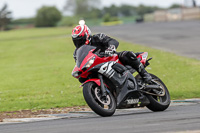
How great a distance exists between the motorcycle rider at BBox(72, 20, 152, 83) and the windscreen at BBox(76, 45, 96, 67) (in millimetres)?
284

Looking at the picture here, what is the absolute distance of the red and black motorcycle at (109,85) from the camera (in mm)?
7555

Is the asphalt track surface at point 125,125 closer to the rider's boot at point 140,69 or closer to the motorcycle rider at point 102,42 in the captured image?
the rider's boot at point 140,69

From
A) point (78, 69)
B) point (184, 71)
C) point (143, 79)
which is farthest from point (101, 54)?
point (184, 71)

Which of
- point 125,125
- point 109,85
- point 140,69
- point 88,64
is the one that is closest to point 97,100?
point 109,85

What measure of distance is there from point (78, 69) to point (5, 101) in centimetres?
462

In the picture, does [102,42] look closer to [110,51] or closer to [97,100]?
[110,51]

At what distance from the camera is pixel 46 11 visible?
12469 centimetres

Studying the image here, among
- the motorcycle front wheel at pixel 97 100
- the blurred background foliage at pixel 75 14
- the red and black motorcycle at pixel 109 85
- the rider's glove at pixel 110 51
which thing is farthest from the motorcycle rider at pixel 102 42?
the blurred background foliage at pixel 75 14

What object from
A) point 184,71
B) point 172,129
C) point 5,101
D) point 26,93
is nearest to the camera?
point 172,129

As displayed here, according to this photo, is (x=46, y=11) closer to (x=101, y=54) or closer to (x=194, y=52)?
(x=194, y=52)

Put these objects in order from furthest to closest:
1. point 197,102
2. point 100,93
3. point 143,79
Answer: point 197,102
point 143,79
point 100,93

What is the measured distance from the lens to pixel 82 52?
306 inches

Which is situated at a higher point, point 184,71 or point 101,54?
point 101,54

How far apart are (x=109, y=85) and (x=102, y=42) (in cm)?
88
